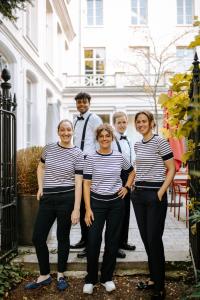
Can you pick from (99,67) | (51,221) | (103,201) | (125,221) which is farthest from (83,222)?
(99,67)

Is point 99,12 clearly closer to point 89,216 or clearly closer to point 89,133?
point 89,133

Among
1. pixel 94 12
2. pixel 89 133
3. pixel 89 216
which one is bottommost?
pixel 89 216

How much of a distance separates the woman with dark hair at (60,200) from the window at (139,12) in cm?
2192

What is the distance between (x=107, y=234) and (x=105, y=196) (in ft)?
1.49

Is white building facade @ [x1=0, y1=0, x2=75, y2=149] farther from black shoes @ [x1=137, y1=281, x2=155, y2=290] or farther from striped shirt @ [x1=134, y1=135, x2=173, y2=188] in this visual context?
black shoes @ [x1=137, y1=281, x2=155, y2=290]

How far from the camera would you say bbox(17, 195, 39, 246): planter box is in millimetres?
5199

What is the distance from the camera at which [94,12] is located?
963 inches

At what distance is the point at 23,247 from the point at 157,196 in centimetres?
245

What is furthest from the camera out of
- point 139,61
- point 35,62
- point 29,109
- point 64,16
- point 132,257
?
point 139,61

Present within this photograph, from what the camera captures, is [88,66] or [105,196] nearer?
[105,196]

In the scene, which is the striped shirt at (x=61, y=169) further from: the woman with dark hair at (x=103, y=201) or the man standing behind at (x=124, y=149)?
the man standing behind at (x=124, y=149)

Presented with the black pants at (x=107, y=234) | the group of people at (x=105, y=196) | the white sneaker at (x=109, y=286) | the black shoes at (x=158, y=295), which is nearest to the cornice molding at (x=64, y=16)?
the group of people at (x=105, y=196)

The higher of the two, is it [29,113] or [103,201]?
[29,113]

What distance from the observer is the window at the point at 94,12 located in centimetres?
2437
